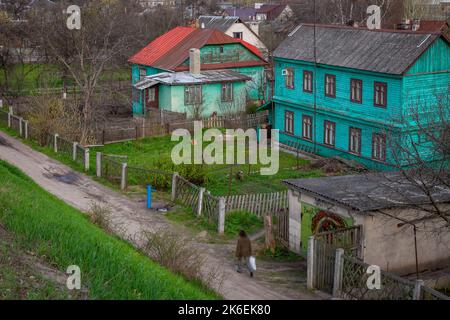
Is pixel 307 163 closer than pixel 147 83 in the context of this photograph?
Yes

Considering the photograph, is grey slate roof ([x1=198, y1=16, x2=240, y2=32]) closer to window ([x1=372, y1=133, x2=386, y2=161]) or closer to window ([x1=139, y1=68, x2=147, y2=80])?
window ([x1=139, y1=68, x2=147, y2=80])

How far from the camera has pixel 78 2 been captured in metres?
71.8

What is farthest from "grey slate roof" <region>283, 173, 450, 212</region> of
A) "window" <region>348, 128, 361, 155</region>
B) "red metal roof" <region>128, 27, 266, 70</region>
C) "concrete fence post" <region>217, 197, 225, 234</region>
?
"red metal roof" <region>128, 27, 266, 70</region>

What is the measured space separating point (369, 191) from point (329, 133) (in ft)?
43.5

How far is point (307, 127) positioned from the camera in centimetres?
3150

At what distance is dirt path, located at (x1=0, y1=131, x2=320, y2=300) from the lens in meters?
15.3

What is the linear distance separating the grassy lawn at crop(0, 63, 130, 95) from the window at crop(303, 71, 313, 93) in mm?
18692

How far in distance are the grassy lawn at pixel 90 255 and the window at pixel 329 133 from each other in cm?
1490

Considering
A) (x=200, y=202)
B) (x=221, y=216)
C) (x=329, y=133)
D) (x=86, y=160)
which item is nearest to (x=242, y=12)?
(x=329, y=133)

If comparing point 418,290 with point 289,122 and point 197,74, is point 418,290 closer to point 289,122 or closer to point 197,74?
point 289,122

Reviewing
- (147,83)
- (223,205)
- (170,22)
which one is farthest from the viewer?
(170,22)
